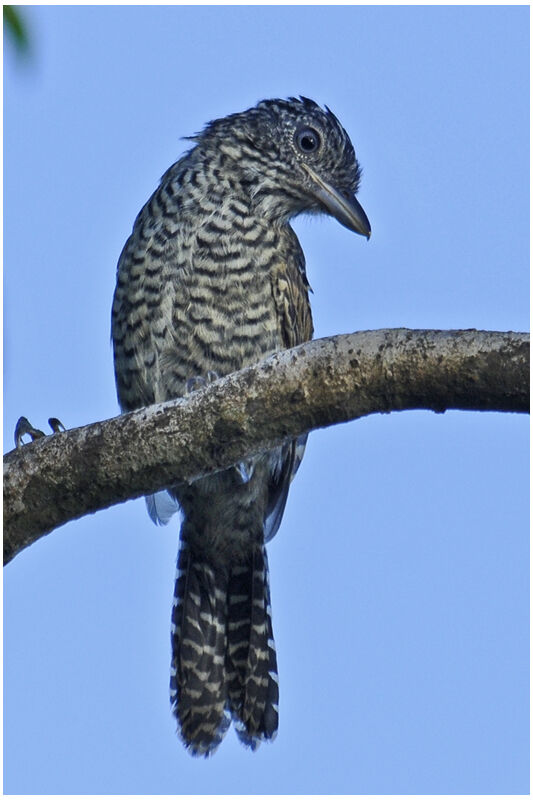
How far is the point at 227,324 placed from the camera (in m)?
5.12

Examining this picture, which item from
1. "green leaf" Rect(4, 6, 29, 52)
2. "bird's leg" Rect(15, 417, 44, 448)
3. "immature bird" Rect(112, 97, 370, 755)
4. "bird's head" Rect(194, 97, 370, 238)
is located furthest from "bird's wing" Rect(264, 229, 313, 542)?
"green leaf" Rect(4, 6, 29, 52)

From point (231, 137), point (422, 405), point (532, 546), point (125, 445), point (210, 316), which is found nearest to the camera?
point (532, 546)

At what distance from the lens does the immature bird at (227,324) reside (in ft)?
16.8

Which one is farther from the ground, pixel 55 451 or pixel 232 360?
pixel 232 360

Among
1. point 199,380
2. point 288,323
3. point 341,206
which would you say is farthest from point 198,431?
point 341,206

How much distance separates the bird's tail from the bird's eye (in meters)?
1.96

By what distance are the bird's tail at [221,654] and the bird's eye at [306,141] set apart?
196cm

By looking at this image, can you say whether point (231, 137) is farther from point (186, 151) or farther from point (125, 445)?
point (125, 445)

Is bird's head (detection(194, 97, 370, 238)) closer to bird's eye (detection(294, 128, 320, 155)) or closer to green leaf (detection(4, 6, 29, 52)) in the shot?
bird's eye (detection(294, 128, 320, 155))

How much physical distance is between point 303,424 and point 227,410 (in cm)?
21

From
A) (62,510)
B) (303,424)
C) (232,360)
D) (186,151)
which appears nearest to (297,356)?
(303,424)

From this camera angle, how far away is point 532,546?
2814 millimetres

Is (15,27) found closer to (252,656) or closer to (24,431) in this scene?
(24,431)

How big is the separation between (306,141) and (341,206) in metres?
0.40
